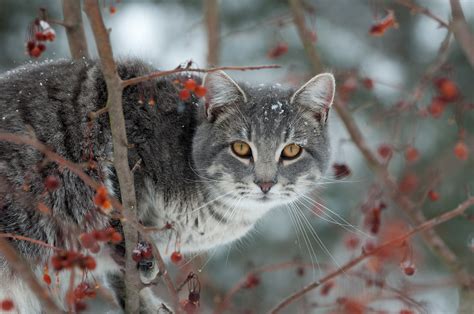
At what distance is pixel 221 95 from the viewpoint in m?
4.48

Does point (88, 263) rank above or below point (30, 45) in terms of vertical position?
below

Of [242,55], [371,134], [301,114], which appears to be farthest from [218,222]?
[242,55]

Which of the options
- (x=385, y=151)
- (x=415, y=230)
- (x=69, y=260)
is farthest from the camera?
(x=385, y=151)

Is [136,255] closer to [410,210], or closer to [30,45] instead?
[30,45]

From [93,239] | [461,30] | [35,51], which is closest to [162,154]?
[35,51]

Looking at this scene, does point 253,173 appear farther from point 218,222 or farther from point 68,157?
point 68,157

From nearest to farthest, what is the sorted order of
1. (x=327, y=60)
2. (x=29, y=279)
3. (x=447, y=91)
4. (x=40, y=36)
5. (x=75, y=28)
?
(x=29, y=279) → (x=447, y=91) → (x=40, y=36) → (x=75, y=28) → (x=327, y=60)

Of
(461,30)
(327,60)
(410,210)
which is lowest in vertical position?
(327,60)

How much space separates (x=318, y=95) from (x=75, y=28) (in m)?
1.77

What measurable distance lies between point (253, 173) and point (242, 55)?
6.62 metres

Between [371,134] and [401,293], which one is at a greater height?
[401,293]

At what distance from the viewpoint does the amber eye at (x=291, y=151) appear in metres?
4.32

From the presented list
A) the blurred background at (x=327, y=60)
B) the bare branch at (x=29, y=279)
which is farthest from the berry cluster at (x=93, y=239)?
the blurred background at (x=327, y=60)

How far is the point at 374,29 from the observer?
3.95 meters
